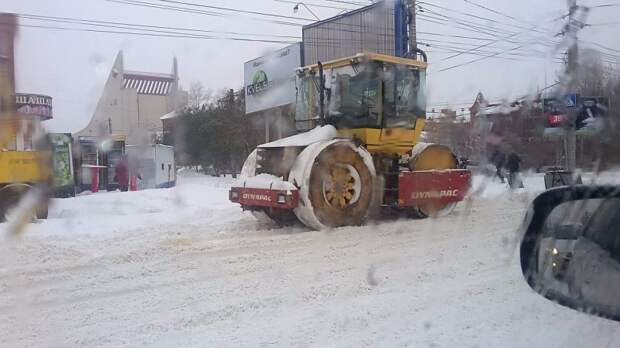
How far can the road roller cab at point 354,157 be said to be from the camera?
9.80 meters

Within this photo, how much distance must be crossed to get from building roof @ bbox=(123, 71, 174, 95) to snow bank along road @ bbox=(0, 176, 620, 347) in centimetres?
658

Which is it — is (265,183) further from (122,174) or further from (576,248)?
(122,174)

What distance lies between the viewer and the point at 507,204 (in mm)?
13695

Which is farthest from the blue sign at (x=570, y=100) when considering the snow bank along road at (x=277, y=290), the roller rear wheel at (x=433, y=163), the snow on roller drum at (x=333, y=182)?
the snow bank along road at (x=277, y=290)

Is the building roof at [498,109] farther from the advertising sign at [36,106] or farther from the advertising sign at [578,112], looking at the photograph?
the advertising sign at [36,106]

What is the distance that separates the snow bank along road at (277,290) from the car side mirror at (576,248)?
1.39m

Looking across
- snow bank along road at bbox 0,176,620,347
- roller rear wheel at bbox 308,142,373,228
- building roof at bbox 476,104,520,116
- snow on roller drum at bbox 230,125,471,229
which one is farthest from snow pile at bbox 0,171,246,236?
building roof at bbox 476,104,520,116

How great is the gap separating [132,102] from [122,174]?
177 inches

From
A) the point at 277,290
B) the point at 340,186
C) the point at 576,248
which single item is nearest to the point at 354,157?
the point at 340,186

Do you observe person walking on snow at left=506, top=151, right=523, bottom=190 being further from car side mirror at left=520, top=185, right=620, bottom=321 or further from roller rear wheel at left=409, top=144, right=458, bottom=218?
car side mirror at left=520, top=185, right=620, bottom=321

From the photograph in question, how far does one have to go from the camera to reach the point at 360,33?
24.8 metres

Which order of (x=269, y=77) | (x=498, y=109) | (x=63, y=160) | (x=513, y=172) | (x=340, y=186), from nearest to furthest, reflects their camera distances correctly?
1. (x=340, y=186)
2. (x=63, y=160)
3. (x=513, y=172)
4. (x=498, y=109)
5. (x=269, y=77)

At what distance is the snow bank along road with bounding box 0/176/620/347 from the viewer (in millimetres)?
4617

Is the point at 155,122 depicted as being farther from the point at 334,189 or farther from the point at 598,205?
the point at 598,205
